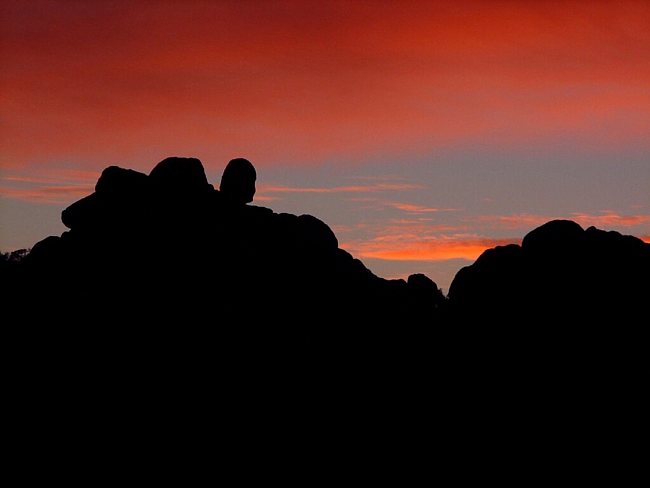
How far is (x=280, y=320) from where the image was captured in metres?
73.2

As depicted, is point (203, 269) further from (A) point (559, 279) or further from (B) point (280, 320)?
(A) point (559, 279)

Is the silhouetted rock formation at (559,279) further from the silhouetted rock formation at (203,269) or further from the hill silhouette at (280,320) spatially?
the silhouetted rock formation at (203,269)

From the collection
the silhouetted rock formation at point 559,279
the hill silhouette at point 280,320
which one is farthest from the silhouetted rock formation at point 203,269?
the silhouetted rock formation at point 559,279

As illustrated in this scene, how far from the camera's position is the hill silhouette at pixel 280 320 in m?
63.4

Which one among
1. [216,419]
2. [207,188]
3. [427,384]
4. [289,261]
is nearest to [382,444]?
[427,384]

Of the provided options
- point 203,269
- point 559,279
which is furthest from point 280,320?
point 559,279

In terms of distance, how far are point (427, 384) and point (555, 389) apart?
1182 cm

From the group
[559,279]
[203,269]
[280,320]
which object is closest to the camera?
[559,279]

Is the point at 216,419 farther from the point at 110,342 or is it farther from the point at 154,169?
the point at 154,169

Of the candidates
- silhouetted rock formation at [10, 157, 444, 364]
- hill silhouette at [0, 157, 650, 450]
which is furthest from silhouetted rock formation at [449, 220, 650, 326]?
silhouetted rock formation at [10, 157, 444, 364]

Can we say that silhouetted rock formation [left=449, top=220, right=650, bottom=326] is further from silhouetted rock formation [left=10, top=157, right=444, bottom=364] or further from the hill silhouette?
silhouetted rock formation [left=10, top=157, right=444, bottom=364]

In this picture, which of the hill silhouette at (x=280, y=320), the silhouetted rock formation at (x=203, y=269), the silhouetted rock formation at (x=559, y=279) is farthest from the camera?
the silhouetted rock formation at (x=203, y=269)

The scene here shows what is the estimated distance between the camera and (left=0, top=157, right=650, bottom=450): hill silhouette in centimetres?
6341

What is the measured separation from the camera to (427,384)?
71.3 m
